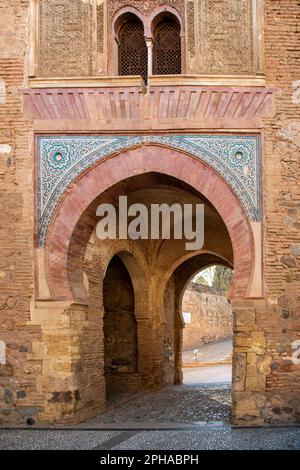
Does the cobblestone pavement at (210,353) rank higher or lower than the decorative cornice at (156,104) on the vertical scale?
lower

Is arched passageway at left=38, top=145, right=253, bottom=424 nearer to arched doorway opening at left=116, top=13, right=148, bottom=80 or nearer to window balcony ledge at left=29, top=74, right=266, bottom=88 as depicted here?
window balcony ledge at left=29, top=74, right=266, bottom=88

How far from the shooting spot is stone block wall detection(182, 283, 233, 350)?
83.6 feet

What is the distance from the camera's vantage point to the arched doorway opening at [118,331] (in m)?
12.8

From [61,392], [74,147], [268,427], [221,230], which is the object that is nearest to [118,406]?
[61,392]

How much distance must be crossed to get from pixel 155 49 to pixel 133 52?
29cm

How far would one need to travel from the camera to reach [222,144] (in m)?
8.55

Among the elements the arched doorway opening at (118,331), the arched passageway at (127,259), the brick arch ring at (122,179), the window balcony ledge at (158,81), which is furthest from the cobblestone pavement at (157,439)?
the arched doorway opening at (118,331)

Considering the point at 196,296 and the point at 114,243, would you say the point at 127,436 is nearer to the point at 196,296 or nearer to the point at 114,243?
the point at 114,243

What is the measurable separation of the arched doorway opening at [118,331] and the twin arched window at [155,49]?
4.52 m

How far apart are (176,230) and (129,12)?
501 centimetres

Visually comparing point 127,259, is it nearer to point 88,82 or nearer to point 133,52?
point 133,52

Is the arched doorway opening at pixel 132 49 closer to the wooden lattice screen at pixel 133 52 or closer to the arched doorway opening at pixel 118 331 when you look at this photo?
the wooden lattice screen at pixel 133 52

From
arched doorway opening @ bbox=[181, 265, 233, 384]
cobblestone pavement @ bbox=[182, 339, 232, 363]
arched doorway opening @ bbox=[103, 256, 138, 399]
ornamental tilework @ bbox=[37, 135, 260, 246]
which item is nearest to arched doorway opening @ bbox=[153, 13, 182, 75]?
ornamental tilework @ bbox=[37, 135, 260, 246]

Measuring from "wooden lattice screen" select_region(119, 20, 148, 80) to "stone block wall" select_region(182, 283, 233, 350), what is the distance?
53.6 ft
